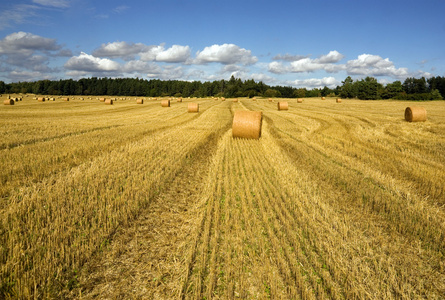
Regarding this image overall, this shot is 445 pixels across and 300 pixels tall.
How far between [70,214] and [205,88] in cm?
13712

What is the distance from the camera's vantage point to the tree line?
9088 centimetres

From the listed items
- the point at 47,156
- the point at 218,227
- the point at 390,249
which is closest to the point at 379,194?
the point at 390,249

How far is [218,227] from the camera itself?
14.9ft

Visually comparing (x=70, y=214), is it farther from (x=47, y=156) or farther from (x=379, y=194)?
(x=379, y=194)

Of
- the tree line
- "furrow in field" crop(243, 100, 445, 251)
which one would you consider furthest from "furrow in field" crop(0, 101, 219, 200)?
the tree line

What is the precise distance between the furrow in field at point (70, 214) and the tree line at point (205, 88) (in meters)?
93.9

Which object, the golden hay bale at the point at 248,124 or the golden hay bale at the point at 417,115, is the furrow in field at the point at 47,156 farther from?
the golden hay bale at the point at 417,115

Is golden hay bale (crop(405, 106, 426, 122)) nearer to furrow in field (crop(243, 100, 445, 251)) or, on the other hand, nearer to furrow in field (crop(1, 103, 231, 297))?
furrow in field (crop(243, 100, 445, 251))

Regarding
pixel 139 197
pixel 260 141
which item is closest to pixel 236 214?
pixel 139 197

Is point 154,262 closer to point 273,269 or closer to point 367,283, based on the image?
point 273,269

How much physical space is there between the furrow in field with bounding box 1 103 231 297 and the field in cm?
3

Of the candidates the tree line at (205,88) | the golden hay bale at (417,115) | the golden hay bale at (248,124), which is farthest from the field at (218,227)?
the tree line at (205,88)

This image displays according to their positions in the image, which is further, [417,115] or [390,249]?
[417,115]

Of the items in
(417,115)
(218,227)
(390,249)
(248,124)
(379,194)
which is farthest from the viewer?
(417,115)
